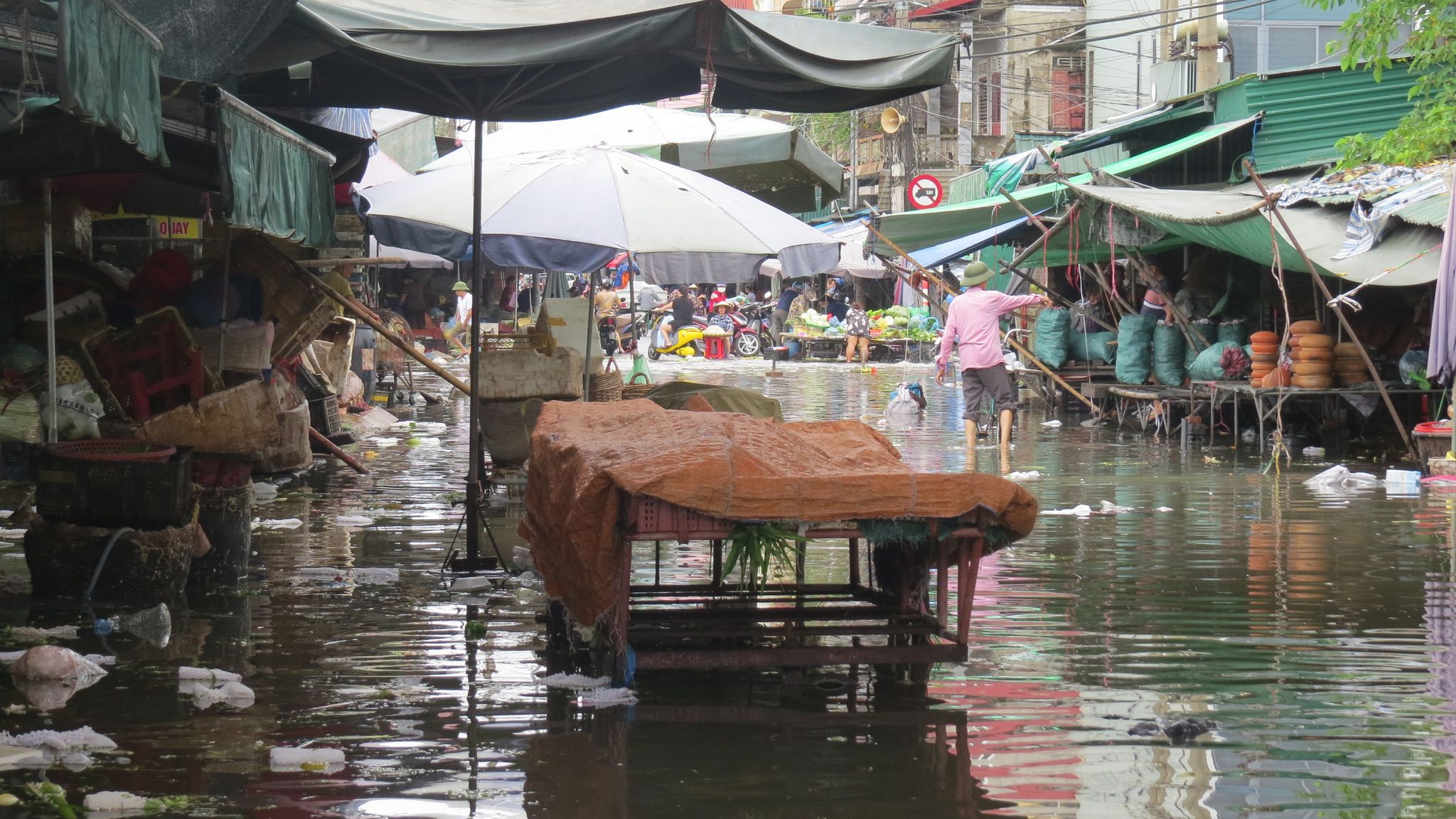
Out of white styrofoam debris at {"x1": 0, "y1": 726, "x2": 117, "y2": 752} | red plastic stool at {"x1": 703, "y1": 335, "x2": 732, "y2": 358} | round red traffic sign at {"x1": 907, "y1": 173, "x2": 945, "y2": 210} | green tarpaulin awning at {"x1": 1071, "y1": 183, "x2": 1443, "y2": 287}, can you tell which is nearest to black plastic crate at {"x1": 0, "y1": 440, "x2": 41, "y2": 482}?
white styrofoam debris at {"x1": 0, "y1": 726, "x2": 117, "y2": 752}

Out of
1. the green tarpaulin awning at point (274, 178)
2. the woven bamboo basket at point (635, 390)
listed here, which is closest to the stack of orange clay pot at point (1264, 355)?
the woven bamboo basket at point (635, 390)

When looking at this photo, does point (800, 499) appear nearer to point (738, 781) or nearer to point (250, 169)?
point (738, 781)

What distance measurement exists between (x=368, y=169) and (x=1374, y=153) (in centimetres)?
1024

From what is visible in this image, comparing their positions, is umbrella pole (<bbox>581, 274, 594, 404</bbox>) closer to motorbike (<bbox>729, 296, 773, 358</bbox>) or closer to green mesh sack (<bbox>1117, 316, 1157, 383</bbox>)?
green mesh sack (<bbox>1117, 316, 1157, 383</bbox>)

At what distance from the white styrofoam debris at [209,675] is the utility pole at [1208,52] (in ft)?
65.5

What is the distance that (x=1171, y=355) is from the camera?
59.1 feet

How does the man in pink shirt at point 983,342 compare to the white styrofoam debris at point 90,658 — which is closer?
the white styrofoam debris at point 90,658

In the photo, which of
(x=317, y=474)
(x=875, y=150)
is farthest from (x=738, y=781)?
(x=875, y=150)

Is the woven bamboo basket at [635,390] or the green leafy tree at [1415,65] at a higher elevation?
the green leafy tree at [1415,65]

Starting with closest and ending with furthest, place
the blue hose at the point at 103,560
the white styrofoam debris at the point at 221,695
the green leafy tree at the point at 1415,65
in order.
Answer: the white styrofoam debris at the point at 221,695 → the blue hose at the point at 103,560 → the green leafy tree at the point at 1415,65

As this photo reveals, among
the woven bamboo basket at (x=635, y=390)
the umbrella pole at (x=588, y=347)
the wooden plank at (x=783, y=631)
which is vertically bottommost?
the wooden plank at (x=783, y=631)

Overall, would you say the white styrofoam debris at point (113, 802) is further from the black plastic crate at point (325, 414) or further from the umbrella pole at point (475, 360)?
the black plastic crate at point (325, 414)

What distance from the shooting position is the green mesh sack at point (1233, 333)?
1731 cm

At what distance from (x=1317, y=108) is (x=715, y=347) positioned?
19807 mm
